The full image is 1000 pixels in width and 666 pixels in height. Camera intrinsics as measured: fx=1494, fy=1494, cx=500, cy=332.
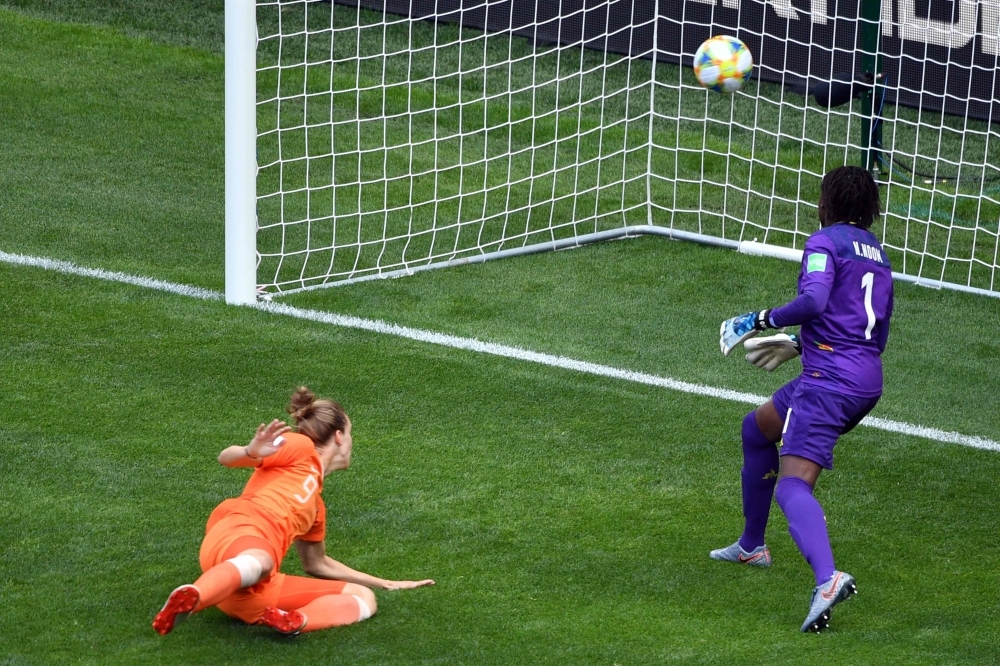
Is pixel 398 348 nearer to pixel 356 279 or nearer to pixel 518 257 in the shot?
pixel 356 279

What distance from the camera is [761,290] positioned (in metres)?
9.38

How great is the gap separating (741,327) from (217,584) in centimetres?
199

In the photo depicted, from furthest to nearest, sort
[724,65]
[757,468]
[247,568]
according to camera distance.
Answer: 1. [724,65]
2. [757,468]
3. [247,568]

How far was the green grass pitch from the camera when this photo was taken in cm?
502

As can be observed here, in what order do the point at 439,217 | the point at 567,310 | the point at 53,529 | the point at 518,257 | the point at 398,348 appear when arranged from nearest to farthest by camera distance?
the point at 53,529 < the point at 398,348 < the point at 567,310 < the point at 518,257 < the point at 439,217

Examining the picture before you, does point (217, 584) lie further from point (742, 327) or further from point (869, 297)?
point (869, 297)

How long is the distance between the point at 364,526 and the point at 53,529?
1.18 metres

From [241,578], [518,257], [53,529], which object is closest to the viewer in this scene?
[241,578]

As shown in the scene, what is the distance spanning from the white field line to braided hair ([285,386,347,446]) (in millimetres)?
3007

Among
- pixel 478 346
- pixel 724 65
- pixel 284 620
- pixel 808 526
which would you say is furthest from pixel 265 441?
pixel 724 65

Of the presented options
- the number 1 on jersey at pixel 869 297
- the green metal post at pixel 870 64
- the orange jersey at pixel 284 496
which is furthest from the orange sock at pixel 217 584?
the green metal post at pixel 870 64

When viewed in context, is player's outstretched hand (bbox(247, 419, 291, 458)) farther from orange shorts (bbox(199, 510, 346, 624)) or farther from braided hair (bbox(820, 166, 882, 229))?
braided hair (bbox(820, 166, 882, 229))

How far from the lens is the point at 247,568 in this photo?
4562mm

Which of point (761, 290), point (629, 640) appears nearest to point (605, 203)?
point (761, 290)
